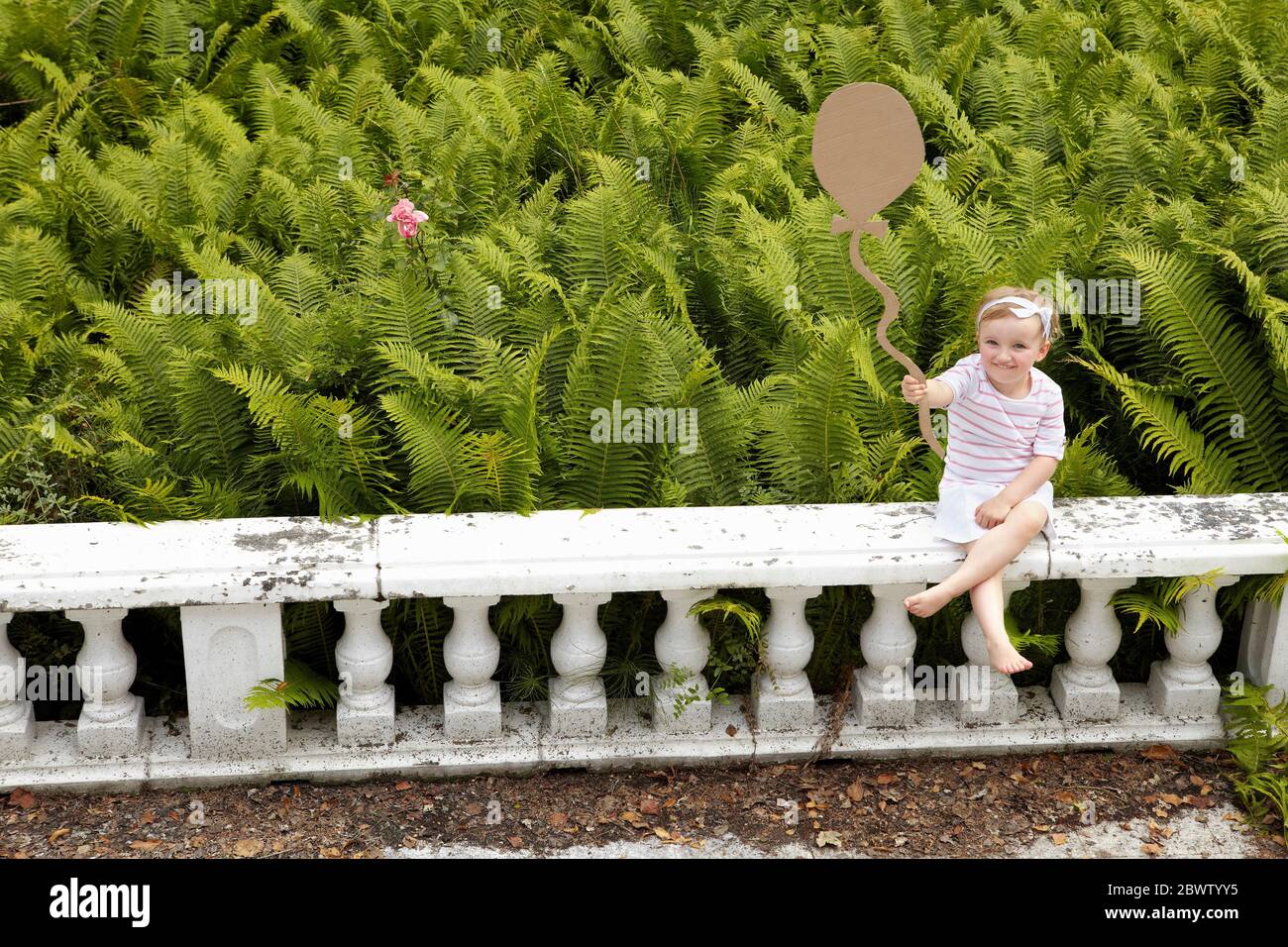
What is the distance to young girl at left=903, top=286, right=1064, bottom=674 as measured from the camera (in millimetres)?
3158

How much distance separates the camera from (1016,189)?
17.3ft

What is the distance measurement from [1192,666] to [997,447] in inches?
36.6

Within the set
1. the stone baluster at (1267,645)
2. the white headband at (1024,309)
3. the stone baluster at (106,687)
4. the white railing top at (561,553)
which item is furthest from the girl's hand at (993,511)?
the stone baluster at (106,687)

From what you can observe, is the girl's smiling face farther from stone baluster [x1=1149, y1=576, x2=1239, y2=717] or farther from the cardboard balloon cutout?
stone baluster [x1=1149, y1=576, x2=1239, y2=717]

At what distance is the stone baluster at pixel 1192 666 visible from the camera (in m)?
3.52

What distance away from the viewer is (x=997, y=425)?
322 centimetres

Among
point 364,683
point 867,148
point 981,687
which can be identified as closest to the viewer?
point 867,148

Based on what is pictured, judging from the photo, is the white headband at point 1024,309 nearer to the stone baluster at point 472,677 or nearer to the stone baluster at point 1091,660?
the stone baluster at point 1091,660

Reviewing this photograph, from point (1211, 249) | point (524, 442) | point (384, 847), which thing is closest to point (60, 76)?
point (524, 442)

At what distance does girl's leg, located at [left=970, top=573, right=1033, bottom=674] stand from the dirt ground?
0.42m
